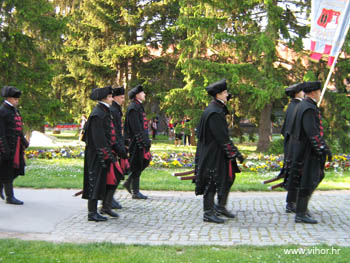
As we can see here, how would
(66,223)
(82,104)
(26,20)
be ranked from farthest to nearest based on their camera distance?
(82,104)
(26,20)
(66,223)

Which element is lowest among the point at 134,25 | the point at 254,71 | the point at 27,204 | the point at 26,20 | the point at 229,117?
the point at 27,204

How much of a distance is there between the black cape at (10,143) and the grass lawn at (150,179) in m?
2.01

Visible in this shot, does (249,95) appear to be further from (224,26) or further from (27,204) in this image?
(27,204)

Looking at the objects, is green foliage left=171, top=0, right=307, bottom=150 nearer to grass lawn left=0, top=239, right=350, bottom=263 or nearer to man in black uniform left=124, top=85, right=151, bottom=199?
man in black uniform left=124, top=85, right=151, bottom=199

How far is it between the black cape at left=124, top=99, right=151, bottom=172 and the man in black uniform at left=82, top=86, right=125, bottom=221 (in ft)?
4.91

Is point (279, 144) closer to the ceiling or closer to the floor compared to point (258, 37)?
closer to the floor

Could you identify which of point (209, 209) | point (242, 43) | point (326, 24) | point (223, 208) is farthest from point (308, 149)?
point (242, 43)

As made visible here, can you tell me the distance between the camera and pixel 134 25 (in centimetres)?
2495

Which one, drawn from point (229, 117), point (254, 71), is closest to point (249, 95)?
point (254, 71)

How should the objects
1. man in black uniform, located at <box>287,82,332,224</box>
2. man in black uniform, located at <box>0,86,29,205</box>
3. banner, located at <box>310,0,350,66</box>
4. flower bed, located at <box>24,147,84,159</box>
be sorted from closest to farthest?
1. man in black uniform, located at <box>287,82,332,224</box>
2. man in black uniform, located at <box>0,86,29,205</box>
3. banner, located at <box>310,0,350,66</box>
4. flower bed, located at <box>24,147,84,159</box>

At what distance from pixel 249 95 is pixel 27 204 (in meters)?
11.7

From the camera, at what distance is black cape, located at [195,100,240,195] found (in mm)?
6469

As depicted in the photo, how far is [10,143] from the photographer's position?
25.3 feet

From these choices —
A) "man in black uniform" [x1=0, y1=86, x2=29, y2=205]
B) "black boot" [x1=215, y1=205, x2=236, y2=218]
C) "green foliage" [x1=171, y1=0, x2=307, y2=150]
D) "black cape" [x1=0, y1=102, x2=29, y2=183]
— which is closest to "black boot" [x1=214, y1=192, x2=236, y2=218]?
"black boot" [x1=215, y1=205, x2=236, y2=218]
